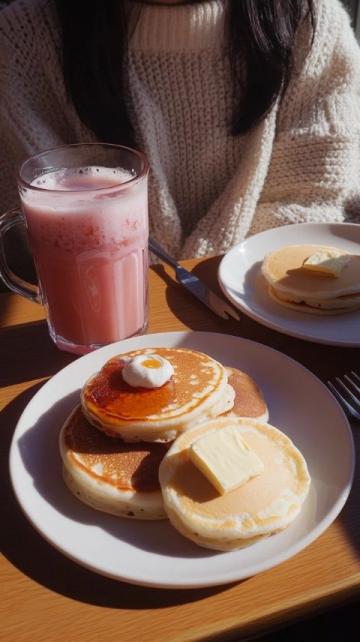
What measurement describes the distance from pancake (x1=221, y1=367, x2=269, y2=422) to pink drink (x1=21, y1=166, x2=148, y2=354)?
0.76 ft

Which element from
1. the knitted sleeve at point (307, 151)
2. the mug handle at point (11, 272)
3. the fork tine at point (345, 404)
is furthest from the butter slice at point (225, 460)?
the knitted sleeve at point (307, 151)

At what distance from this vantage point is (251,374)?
77 cm

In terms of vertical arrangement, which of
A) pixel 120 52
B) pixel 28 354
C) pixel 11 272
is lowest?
pixel 28 354

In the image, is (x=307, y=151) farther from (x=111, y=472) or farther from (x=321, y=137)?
(x=111, y=472)

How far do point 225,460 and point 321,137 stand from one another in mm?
1095

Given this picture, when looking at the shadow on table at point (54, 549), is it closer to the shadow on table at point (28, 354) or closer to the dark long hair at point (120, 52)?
the shadow on table at point (28, 354)

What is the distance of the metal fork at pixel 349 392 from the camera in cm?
73

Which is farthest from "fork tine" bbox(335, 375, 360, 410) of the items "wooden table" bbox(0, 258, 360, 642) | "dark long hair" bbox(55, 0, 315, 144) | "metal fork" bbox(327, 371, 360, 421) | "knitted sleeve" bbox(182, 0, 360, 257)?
"dark long hair" bbox(55, 0, 315, 144)

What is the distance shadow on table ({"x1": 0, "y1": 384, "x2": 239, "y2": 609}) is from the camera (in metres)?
0.52

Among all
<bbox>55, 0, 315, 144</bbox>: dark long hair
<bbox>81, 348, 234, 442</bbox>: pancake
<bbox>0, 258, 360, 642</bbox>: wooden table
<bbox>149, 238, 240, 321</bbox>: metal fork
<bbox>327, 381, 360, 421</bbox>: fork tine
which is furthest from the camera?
<bbox>55, 0, 315, 144</bbox>: dark long hair

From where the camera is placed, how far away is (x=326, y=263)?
36.5 inches

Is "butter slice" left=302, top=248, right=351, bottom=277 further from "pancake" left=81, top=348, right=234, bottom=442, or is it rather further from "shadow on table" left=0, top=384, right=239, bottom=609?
"shadow on table" left=0, top=384, right=239, bottom=609

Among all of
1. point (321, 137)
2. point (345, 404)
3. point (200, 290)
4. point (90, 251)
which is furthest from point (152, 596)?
point (321, 137)

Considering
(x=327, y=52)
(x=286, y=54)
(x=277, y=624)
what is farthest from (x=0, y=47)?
(x=277, y=624)
